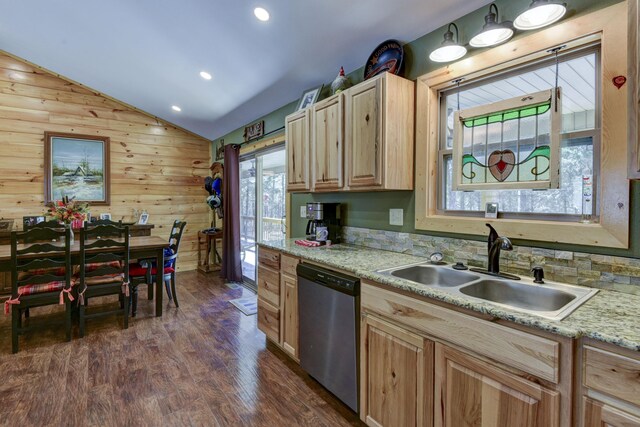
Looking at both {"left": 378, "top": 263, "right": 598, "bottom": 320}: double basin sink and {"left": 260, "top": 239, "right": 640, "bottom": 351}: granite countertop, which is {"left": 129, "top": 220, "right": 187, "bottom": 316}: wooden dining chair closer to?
{"left": 260, "top": 239, "right": 640, "bottom": 351}: granite countertop

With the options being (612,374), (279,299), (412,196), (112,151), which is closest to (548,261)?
(612,374)

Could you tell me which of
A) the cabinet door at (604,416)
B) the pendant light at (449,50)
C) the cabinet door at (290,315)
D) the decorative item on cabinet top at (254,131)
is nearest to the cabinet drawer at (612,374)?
the cabinet door at (604,416)

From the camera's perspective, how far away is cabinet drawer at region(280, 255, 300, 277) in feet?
7.91

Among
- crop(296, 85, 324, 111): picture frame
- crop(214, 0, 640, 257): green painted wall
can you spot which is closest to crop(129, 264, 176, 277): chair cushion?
crop(214, 0, 640, 257): green painted wall

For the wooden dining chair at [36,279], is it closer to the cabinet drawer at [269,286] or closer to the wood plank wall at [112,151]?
the cabinet drawer at [269,286]

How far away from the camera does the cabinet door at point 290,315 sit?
2.41 meters

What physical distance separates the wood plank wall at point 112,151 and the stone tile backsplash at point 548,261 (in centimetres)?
455

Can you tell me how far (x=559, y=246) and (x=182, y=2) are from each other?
3.14 metres

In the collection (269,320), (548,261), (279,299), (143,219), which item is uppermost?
(143,219)

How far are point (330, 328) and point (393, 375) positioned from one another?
52 centimetres

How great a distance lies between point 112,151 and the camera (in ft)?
16.8

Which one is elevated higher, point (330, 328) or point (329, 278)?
point (329, 278)

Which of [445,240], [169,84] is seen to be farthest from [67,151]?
[445,240]

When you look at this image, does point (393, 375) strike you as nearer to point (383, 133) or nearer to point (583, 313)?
point (583, 313)
